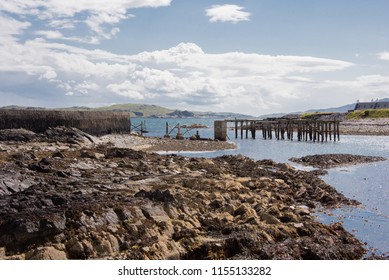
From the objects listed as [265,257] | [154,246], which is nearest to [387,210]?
[265,257]

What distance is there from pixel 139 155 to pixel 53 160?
23.2 feet

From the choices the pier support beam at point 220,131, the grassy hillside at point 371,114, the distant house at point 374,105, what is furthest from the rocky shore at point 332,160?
the distant house at point 374,105

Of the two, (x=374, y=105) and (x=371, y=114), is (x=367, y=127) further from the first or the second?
(x=374, y=105)

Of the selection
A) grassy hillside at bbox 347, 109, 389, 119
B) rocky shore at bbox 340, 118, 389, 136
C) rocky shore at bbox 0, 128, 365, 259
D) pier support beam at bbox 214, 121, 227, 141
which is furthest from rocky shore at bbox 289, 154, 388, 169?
grassy hillside at bbox 347, 109, 389, 119

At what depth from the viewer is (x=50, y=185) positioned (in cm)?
1612

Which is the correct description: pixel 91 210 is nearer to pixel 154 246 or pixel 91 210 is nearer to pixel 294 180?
pixel 154 246

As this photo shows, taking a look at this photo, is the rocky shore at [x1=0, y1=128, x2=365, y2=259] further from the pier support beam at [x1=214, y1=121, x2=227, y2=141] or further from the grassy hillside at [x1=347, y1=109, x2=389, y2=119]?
the grassy hillside at [x1=347, y1=109, x2=389, y2=119]

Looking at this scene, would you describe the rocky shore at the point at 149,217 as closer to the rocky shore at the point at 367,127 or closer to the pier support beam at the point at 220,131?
the pier support beam at the point at 220,131

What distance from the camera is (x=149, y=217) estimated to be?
1370cm

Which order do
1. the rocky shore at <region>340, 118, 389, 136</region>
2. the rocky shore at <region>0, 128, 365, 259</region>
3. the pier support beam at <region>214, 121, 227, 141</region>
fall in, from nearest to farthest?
the rocky shore at <region>0, 128, 365, 259</region>
the pier support beam at <region>214, 121, 227, 141</region>
the rocky shore at <region>340, 118, 389, 136</region>

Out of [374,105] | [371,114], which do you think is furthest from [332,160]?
[374,105]

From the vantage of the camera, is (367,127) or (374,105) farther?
(374,105)

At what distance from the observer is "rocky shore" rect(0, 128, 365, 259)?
11750mm
